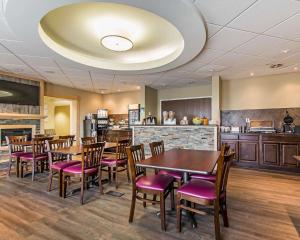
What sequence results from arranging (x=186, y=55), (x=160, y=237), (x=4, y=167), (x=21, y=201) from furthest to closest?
(x=4, y=167) → (x=186, y=55) → (x=21, y=201) → (x=160, y=237)

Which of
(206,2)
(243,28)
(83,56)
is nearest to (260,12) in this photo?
(243,28)

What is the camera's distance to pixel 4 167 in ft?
16.9

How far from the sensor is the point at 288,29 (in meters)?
2.70

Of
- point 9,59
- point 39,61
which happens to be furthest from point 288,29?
point 9,59

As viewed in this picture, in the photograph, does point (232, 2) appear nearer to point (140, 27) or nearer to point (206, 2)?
point (206, 2)

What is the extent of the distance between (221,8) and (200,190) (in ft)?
6.93

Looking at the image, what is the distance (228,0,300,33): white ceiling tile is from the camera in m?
2.14

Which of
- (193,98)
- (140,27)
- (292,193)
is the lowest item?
(292,193)

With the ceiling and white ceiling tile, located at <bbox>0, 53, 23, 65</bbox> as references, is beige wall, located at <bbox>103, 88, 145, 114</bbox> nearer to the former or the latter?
the ceiling

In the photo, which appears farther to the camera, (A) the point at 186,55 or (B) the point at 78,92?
(B) the point at 78,92

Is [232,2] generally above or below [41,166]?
above

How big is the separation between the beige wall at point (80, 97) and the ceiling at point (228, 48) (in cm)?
99

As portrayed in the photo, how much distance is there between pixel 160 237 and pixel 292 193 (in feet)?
8.84

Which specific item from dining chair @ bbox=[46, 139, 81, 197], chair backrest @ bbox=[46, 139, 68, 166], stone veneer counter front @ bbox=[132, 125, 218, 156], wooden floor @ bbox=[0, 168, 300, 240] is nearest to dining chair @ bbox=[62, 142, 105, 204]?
dining chair @ bbox=[46, 139, 81, 197]
